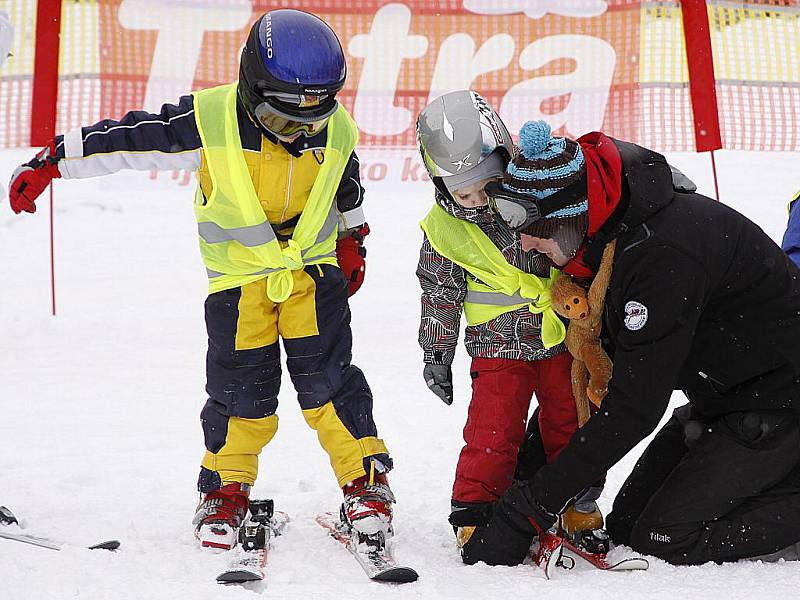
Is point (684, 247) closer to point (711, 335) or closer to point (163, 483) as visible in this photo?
point (711, 335)

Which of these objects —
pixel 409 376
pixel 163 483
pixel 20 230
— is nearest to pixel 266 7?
pixel 409 376

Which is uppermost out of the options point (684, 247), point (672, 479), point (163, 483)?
point (684, 247)


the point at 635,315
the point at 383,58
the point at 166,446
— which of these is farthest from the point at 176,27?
the point at 635,315

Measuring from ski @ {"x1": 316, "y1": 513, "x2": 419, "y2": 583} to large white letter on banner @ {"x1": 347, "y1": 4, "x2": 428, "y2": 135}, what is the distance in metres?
4.13

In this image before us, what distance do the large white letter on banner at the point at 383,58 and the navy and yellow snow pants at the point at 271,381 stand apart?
3.81 m

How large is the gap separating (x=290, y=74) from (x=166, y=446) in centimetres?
202

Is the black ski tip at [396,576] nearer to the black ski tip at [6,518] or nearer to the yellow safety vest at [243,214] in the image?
the yellow safety vest at [243,214]

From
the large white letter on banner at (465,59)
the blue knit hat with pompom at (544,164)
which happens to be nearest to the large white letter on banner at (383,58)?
the large white letter on banner at (465,59)

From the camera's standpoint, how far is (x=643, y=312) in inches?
101

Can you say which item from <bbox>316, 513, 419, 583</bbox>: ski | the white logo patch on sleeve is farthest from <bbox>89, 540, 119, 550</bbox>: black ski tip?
the white logo patch on sleeve

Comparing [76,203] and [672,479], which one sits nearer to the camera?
[672,479]

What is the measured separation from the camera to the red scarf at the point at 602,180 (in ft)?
8.45

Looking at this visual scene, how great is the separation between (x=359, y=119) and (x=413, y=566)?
4.43 meters

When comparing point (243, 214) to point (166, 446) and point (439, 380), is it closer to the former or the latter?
point (439, 380)
